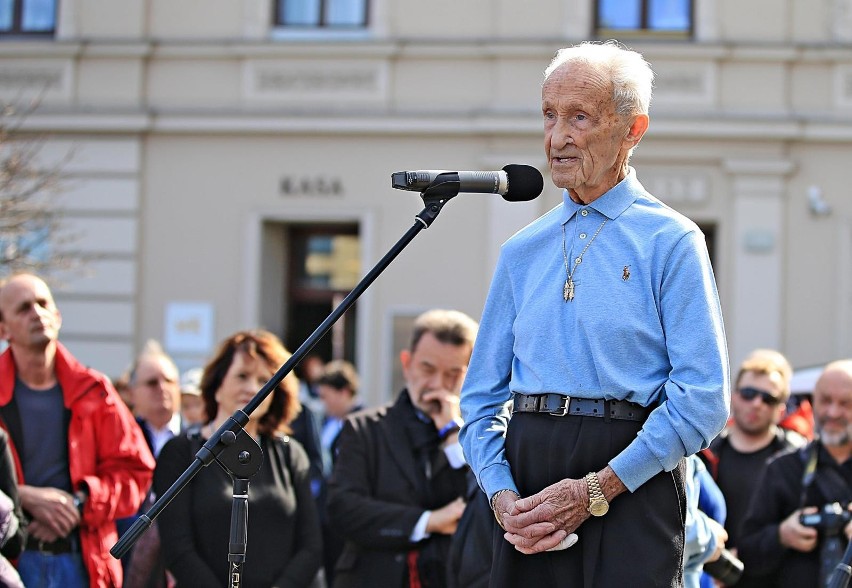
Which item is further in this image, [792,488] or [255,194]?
[255,194]

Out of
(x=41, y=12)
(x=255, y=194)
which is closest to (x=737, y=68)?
(x=255, y=194)

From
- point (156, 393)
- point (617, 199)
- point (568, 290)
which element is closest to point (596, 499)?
point (568, 290)

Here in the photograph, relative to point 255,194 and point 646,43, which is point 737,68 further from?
point 255,194

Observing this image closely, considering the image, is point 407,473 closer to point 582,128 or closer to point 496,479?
point 496,479

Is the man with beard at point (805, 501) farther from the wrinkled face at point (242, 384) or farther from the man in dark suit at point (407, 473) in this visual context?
the wrinkled face at point (242, 384)

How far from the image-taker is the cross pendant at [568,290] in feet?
11.2

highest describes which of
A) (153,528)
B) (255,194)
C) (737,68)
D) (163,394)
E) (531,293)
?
(737,68)

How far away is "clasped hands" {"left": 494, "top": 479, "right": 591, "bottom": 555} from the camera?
3262 millimetres

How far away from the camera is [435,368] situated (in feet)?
17.7

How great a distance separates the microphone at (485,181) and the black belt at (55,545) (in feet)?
7.93

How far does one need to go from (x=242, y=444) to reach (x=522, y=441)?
809 millimetres

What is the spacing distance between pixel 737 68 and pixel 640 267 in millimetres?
11324

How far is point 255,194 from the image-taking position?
1459 centimetres

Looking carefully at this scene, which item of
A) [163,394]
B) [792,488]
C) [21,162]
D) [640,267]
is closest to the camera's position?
[640,267]
